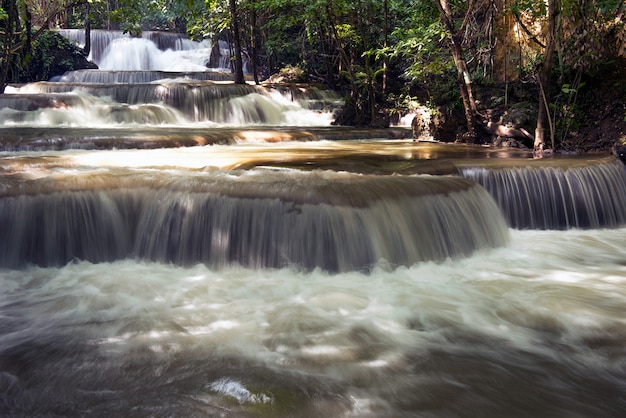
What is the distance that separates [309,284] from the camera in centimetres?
426

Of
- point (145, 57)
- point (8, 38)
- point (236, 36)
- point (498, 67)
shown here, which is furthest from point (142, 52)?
point (498, 67)

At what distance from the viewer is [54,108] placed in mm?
11734

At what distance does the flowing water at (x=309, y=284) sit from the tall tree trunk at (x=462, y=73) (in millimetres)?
2172

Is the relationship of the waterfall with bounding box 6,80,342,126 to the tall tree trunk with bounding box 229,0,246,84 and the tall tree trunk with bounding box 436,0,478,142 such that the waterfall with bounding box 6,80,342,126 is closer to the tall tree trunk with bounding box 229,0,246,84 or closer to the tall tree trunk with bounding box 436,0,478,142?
the tall tree trunk with bounding box 229,0,246,84

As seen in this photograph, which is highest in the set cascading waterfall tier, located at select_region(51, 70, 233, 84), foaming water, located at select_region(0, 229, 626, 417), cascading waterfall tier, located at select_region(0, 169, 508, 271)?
cascading waterfall tier, located at select_region(51, 70, 233, 84)

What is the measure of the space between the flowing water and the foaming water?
0.6 inches

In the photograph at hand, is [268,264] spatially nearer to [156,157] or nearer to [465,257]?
[465,257]

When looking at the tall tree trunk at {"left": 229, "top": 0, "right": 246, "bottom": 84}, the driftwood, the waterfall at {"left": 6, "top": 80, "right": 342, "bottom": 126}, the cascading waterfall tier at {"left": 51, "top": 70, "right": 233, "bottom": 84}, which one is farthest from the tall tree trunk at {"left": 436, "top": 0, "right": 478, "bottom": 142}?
the cascading waterfall tier at {"left": 51, "top": 70, "right": 233, "bottom": 84}

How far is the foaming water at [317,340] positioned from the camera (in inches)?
99.0

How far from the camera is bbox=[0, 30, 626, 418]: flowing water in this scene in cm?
262

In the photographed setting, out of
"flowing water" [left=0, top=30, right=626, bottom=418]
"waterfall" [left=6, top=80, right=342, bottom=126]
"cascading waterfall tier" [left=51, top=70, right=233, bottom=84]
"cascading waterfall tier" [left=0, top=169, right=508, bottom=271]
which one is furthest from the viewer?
"cascading waterfall tier" [left=51, top=70, right=233, bottom=84]

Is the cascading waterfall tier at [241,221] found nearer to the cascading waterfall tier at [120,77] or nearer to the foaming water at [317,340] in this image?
the foaming water at [317,340]

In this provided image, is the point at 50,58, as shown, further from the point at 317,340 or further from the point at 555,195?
the point at 317,340

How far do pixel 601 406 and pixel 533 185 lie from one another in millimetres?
4188
